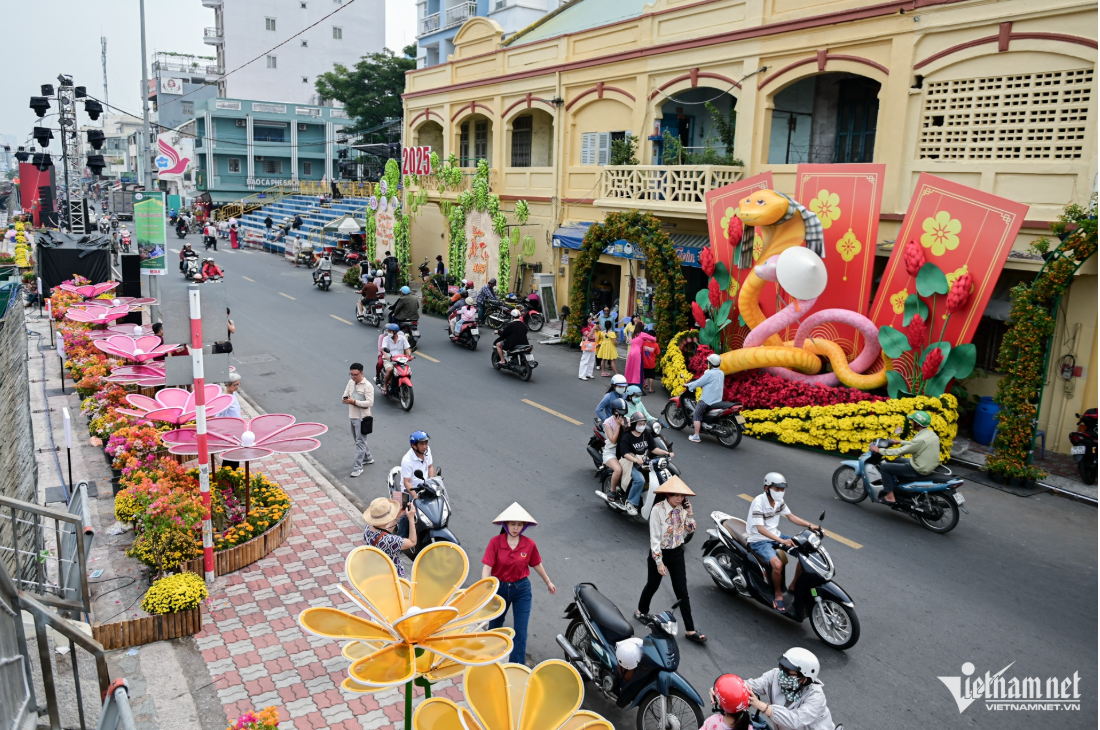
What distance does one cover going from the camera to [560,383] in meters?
17.4

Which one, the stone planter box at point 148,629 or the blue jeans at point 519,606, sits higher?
the blue jeans at point 519,606

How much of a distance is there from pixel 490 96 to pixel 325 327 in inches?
403

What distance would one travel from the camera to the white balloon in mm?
14117

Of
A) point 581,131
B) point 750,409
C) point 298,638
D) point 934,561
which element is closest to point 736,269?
point 750,409

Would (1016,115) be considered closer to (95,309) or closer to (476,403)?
(476,403)

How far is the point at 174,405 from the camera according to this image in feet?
31.0

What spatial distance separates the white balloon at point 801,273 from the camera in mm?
14117

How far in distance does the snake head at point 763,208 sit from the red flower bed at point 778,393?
9.46 ft

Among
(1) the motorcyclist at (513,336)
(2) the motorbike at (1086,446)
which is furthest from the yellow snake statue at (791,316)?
(1) the motorcyclist at (513,336)

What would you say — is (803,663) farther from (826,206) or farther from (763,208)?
(826,206)

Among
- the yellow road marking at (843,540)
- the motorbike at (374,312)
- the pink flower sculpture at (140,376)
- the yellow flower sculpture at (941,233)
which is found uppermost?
the yellow flower sculpture at (941,233)

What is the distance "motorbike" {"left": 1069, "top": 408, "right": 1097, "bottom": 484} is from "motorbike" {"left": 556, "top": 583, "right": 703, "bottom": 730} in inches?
361

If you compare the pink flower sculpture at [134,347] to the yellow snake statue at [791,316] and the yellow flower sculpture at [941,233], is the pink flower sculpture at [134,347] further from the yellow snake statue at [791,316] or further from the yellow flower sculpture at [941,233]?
the yellow flower sculpture at [941,233]

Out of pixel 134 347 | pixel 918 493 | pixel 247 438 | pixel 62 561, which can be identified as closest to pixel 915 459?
pixel 918 493
